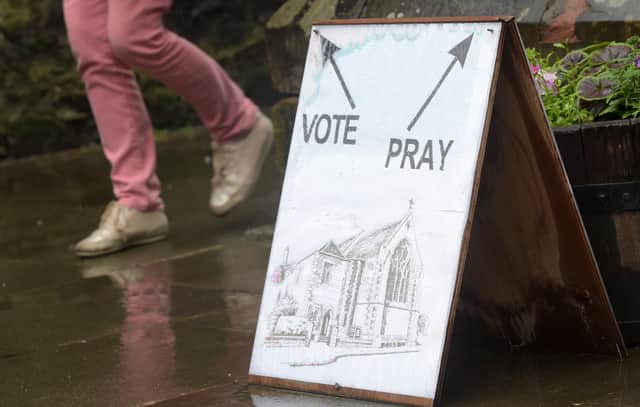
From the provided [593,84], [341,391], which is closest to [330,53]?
[593,84]

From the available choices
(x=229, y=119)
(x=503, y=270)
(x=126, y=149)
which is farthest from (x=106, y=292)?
(x=503, y=270)

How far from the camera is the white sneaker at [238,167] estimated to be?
4.92m

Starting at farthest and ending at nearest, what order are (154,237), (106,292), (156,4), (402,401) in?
(154,237), (156,4), (106,292), (402,401)

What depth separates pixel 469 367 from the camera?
2.90 m

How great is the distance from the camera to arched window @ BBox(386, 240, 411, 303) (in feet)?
8.61

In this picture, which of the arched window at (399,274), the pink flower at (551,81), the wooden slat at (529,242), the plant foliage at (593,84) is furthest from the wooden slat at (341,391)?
the pink flower at (551,81)

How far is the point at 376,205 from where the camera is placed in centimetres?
273

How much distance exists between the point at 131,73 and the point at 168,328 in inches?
57.8

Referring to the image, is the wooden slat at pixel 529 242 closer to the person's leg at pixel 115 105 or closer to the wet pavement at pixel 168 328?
the wet pavement at pixel 168 328

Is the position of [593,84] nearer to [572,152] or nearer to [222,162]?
[572,152]

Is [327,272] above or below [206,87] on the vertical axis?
below

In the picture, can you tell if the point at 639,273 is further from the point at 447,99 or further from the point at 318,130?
the point at 318,130

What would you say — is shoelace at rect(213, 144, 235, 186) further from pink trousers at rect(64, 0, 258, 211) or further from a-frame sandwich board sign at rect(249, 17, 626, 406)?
a-frame sandwich board sign at rect(249, 17, 626, 406)

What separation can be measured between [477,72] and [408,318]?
0.57 meters
